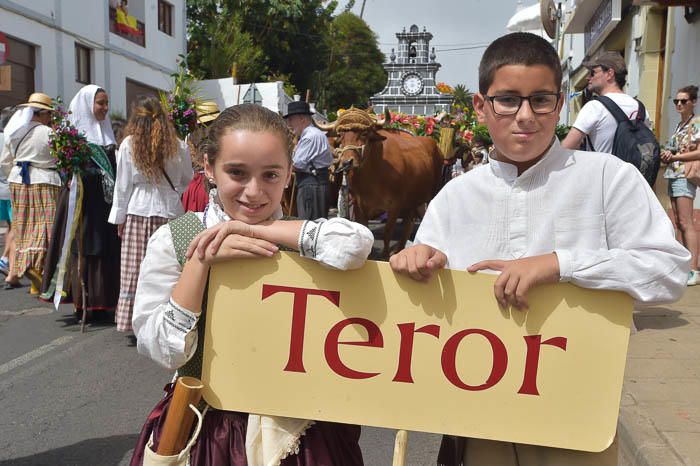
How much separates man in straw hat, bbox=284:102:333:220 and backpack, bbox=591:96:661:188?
A: 3947 millimetres

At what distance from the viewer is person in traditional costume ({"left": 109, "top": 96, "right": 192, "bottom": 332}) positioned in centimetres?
535

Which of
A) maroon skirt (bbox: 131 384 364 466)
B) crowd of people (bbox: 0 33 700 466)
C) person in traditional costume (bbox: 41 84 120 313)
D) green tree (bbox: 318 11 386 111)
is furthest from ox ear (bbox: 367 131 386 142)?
green tree (bbox: 318 11 386 111)

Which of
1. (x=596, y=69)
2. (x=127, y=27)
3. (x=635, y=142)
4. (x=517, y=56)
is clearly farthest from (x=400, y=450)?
(x=127, y=27)

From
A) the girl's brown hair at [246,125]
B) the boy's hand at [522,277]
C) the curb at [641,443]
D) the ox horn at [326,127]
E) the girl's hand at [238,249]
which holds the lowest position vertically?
the curb at [641,443]

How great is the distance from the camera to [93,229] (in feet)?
20.4

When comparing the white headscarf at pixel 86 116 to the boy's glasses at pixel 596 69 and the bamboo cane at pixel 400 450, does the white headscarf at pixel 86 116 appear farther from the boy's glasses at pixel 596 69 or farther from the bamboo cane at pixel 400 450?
the bamboo cane at pixel 400 450

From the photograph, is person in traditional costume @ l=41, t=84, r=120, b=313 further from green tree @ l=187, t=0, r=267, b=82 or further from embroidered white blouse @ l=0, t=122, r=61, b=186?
green tree @ l=187, t=0, r=267, b=82

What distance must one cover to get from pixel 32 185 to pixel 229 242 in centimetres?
649

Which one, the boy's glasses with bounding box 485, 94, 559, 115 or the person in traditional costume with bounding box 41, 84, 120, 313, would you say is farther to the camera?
the person in traditional costume with bounding box 41, 84, 120, 313

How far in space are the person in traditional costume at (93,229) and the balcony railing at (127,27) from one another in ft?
52.8

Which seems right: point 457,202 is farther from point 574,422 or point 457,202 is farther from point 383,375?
point 574,422

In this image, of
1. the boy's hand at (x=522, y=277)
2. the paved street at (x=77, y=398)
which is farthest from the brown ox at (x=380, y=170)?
the boy's hand at (x=522, y=277)

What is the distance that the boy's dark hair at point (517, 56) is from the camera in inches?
74.7

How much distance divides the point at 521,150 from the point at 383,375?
717 millimetres
